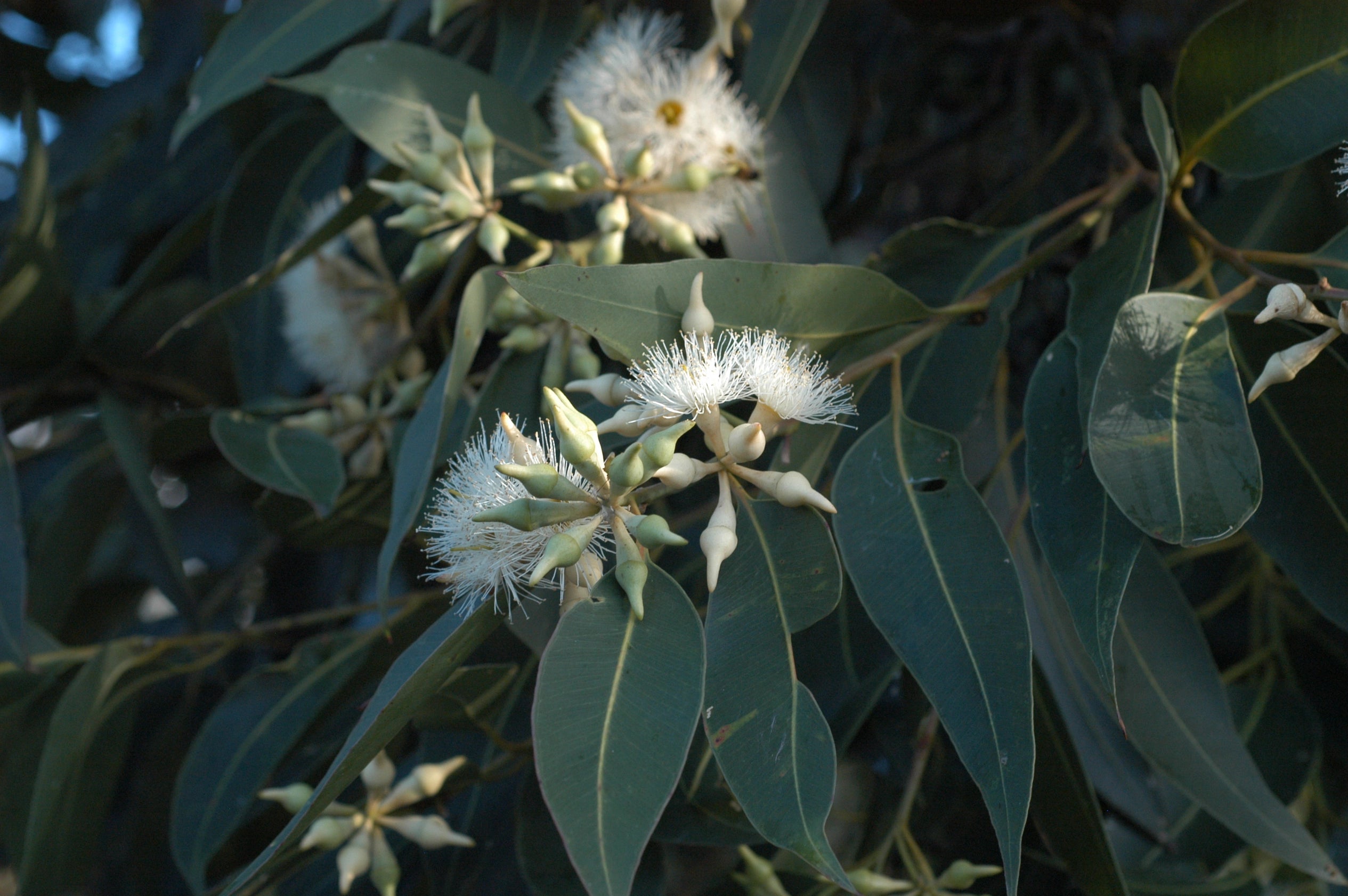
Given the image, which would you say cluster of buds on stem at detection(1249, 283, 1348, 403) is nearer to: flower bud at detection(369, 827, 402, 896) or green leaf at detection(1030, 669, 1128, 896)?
green leaf at detection(1030, 669, 1128, 896)

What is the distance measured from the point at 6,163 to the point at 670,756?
2613mm

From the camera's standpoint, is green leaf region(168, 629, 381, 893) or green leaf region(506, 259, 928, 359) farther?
green leaf region(168, 629, 381, 893)

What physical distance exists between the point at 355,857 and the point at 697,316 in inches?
21.5

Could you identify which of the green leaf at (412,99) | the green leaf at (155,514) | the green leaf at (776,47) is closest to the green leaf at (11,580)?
the green leaf at (155,514)

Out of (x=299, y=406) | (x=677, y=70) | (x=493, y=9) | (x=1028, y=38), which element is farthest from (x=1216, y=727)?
(x=493, y=9)

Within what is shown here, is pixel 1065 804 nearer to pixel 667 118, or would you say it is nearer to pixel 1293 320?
pixel 1293 320

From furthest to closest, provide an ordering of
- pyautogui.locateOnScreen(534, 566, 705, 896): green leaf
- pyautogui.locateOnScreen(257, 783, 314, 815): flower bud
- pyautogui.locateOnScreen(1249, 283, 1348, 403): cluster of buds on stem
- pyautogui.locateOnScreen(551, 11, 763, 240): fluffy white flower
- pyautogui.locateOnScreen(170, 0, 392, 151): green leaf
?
pyautogui.locateOnScreen(170, 0, 392, 151): green leaf < pyautogui.locateOnScreen(551, 11, 763, 240): fluffy white flower < pyautogui.locateOnScreen(257, 783, 314, 815): flower bud < pyautogui.locateOnScreen(1249, 283, 1348, 403): cluster of buds on stem < pyautogui.locateOnScreen(534, 566, 705, 896): green leaf

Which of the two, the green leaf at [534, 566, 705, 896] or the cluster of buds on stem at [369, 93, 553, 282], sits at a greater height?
the cluster of buds on stem at [369, 93, 553, 282]

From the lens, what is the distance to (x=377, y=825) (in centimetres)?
92

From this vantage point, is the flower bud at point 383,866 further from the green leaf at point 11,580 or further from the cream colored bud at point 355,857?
the green leaf at point 11,580

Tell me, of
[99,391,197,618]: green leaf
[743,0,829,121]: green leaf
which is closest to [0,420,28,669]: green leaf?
[99,391,197,618]: green leaf

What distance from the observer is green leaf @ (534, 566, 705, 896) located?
55cm

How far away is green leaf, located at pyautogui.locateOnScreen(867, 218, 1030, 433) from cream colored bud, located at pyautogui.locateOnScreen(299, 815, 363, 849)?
0.62m

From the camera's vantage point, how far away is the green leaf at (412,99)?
1.03 metres
